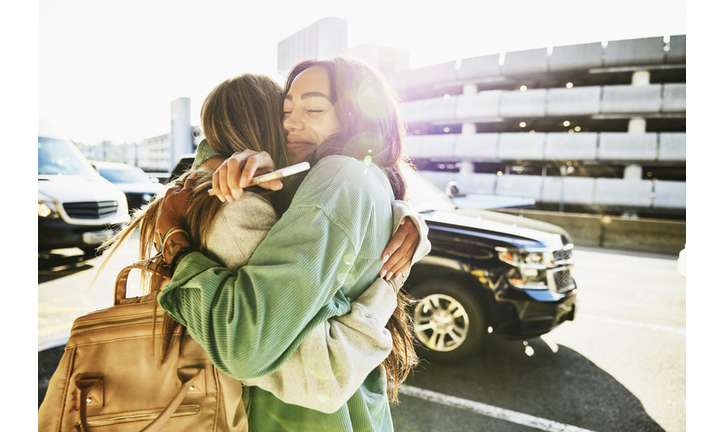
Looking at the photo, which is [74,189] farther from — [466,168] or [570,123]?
[570,123]

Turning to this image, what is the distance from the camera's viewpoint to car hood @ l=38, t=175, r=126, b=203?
662 cm

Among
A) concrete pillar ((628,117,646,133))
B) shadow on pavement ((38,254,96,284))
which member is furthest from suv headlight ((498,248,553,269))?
concrete pillar ((628,117,646,133))

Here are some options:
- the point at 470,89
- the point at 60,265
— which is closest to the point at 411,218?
the point at 60,265

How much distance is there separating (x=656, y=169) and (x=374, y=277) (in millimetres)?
30955

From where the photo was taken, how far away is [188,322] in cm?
93

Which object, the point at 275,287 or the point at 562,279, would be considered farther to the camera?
the point at 562,279

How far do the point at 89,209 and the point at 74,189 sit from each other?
1.51 feet

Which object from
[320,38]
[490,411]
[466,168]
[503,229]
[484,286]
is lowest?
→ [490,411]

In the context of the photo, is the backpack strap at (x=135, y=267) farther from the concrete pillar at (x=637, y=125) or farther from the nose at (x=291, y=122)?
the concrete pillar at (x=637, y=125)

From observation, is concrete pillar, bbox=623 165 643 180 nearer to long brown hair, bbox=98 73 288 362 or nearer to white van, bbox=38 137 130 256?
white van, bbox=38 137 130 256

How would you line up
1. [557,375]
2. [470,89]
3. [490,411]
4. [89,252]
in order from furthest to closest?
[470,89]
[89,252]
[557,375]
[490,411]

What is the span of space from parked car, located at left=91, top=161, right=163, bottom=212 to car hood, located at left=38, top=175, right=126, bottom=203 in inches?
150

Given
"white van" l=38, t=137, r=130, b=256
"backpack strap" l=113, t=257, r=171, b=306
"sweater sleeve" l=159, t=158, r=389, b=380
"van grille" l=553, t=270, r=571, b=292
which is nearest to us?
"sweater sleeve" l=159, t=158, r=389, b=380

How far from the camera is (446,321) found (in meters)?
3.80
